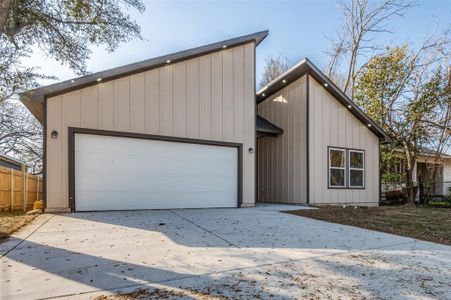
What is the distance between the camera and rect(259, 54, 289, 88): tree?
24.4 meters

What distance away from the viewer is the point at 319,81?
12.1 m

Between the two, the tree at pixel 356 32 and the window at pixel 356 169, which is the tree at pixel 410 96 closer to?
the window at pixel 356 169

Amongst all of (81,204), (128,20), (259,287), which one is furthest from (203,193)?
(259,287)

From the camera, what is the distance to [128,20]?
8.66m

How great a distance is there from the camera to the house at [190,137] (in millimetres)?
8070

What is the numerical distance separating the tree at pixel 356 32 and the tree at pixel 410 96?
3.58 meters

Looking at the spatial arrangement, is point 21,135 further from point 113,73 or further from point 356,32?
point 356,32

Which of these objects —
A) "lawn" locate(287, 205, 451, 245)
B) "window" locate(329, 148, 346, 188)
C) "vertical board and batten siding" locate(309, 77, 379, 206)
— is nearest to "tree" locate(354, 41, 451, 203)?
"vertical board and batten siding" locate(309, 77, 379, 206)

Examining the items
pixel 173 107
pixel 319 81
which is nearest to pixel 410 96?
pixel 319 81

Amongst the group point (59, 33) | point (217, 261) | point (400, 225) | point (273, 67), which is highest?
point (273, 67)

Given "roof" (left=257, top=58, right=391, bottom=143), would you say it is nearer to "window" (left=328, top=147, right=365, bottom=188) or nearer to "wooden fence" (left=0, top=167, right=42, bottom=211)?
"window" (left=328, top=147, right=365, bottom=188)

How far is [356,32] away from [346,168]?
1165 cm

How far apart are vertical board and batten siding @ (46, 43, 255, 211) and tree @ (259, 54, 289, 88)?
13729mm

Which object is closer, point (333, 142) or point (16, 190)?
point (16, 190)
